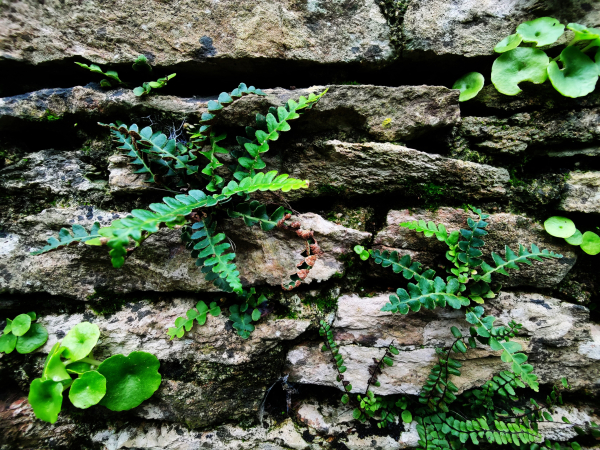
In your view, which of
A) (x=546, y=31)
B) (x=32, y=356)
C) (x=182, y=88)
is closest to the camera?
(x=546, y=31)

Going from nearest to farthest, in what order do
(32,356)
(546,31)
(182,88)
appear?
(546,31) < (32,356) < (182,88)

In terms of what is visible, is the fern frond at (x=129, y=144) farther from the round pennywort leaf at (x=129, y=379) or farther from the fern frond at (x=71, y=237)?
the round pennywort leaf at (x=129, y=379)

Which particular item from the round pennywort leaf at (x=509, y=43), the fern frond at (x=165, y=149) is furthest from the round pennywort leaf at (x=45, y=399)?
the round pennywort leaf at (x=509, y=43)

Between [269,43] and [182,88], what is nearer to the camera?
[269,43]

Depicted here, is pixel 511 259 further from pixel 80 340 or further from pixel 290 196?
pixel 80 340

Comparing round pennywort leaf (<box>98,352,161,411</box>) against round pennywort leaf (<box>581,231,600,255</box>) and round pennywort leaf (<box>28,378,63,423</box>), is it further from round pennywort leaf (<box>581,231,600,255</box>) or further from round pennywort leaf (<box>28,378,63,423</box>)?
round pennywort leaf (<box>581,231,600,255</box>)

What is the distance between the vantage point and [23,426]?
76.7 inches

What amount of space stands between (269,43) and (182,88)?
2.45 feet

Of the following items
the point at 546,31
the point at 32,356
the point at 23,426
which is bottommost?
the point at 23,426

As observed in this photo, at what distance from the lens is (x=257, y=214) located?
1771 mm

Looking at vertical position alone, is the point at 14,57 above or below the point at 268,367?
above

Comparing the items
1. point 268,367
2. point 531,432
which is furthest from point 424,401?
point 268,367

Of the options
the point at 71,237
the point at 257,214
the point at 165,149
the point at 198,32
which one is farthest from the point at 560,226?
the point at 71,237

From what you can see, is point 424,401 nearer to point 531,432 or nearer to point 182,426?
point 531,432
